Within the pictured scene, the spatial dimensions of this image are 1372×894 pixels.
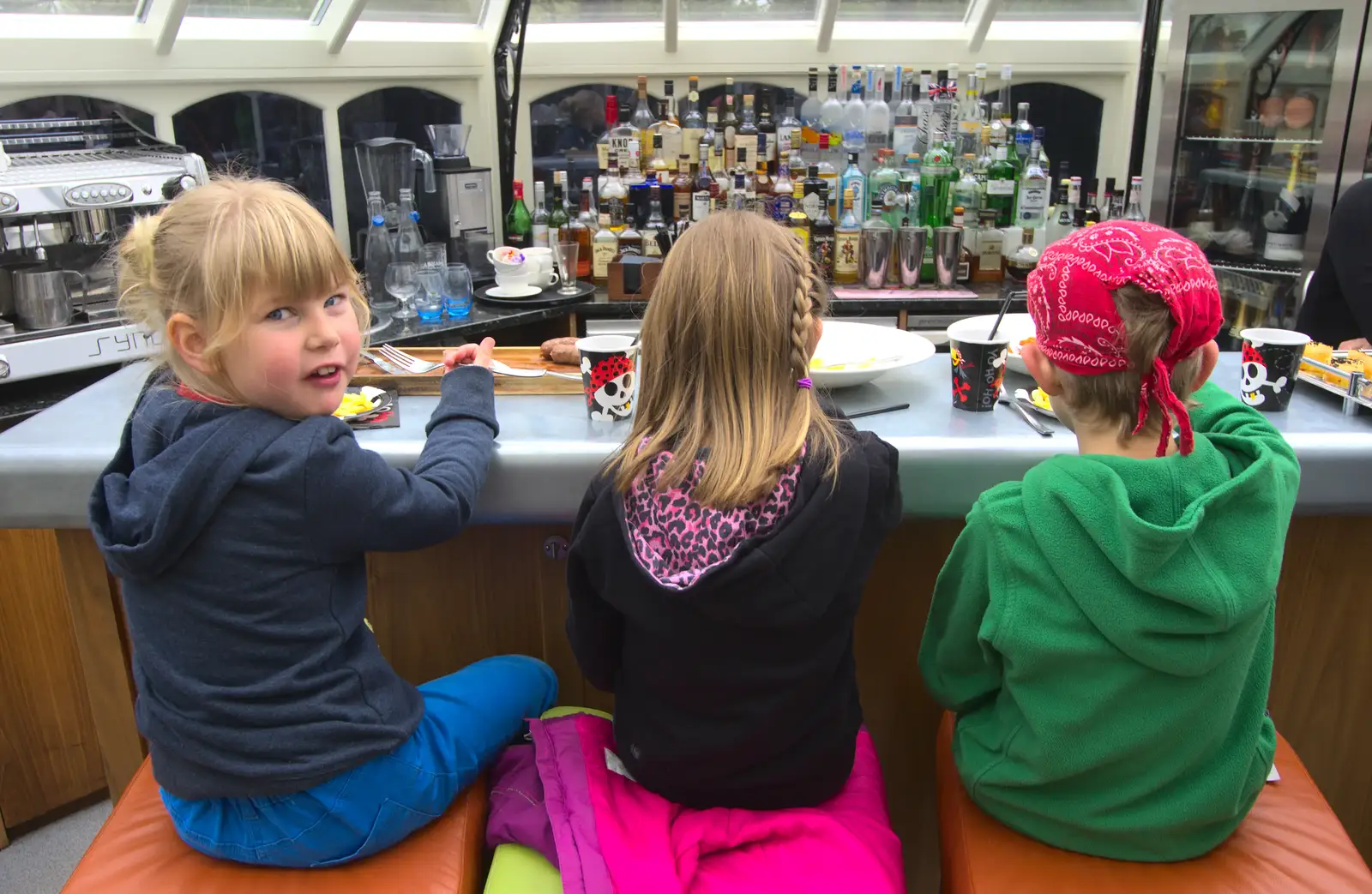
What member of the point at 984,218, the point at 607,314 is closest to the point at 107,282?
the point at 607,314

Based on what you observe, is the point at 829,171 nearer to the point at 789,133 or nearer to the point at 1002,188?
the point at 789,133

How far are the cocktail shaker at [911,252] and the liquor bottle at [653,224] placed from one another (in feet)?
2.34

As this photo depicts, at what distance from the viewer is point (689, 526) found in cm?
101

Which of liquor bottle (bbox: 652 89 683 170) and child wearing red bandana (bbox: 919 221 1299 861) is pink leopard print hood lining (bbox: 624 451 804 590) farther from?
liquor bottle (bbox: 652 89 683 170)

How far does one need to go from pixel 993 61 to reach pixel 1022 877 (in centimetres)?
320

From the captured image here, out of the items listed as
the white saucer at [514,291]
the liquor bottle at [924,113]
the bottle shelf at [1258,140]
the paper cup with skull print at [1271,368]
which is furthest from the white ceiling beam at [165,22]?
the bottle shelf at [1258,140]

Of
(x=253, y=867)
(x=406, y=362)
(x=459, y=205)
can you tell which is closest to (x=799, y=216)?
(x=459, y=205)

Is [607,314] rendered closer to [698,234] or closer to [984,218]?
[984,218]

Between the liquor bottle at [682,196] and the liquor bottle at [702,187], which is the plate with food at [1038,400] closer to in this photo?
the liquor bottle at [702,187]

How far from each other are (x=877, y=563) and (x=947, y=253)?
6.35 ft

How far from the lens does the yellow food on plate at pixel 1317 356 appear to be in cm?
135

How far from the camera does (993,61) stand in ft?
11.8

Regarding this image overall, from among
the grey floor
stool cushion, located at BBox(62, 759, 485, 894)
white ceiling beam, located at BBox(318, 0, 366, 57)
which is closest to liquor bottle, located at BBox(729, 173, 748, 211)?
white ceiling beam, located at BBox(318, 0, 366, 57)

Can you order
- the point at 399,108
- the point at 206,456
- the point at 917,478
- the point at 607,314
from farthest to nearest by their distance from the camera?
the point at 399,108, the point at 607,314, the point at 917,478, the point at 206,456
